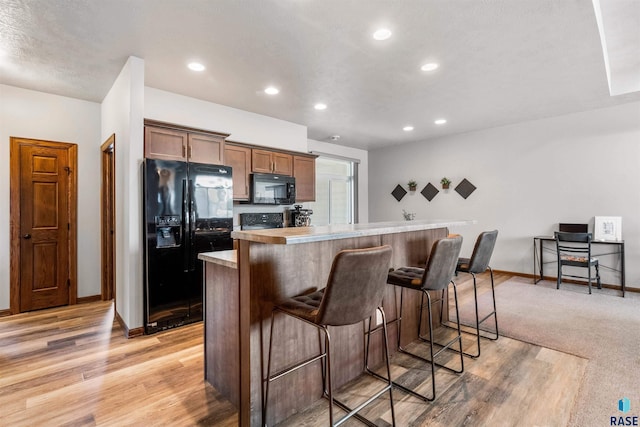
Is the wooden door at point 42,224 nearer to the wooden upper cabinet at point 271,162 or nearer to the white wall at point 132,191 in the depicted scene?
the white wall at point 132,191

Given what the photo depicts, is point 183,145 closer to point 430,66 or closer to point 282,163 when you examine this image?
point 282,163

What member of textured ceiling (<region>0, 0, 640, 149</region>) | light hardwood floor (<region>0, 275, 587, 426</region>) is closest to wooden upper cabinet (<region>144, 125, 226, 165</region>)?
textured ceiling (<region>0, 0, 640, 149</region>)

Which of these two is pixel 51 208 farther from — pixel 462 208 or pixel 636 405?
pixel 462 208

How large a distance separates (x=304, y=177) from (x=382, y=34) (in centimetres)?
288

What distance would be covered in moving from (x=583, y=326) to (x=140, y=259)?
4449 mm

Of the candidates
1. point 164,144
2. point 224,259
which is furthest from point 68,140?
point 224,259

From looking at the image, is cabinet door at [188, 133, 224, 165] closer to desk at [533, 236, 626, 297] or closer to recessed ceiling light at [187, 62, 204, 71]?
recessed ceiling light at [187, 62, 204, 71]

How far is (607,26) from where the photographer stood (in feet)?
9.70

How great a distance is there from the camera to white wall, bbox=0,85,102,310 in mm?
3604

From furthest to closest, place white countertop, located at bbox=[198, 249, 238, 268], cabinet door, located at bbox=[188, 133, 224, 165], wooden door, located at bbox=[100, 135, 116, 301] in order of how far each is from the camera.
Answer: wooden door, located at bbox=[100, 135, 116, 301] → cabinet door, located at bbox=[188, 133, 224, 165] → white countertop, located at bbox=[198, 249, 238, 268]

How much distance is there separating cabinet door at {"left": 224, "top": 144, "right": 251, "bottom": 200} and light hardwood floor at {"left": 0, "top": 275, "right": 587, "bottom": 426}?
2.03 m

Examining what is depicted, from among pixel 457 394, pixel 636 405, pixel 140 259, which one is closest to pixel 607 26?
pixel 636 405

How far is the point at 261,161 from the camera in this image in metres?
4.59

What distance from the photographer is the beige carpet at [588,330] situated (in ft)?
6.38
